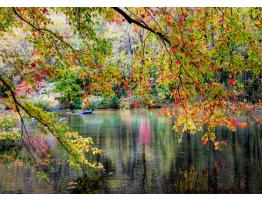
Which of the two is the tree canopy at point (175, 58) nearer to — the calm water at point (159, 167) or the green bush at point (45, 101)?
the calm water at point (159, 167)

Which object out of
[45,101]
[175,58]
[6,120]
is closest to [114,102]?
[45,101]

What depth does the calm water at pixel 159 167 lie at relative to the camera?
5289 millimetres

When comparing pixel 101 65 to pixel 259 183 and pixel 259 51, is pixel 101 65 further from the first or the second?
Result: pixel 259 183

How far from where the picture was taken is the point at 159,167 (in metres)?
6.32

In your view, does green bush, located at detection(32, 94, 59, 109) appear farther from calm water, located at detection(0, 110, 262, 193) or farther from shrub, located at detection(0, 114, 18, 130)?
calm water, located at detection(0, 110, 262, 193)

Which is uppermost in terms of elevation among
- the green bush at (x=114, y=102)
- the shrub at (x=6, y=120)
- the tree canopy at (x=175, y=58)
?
the tree canopy at (x=175, y=58)

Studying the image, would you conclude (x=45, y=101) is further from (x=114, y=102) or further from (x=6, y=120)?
(x=114, y=102)

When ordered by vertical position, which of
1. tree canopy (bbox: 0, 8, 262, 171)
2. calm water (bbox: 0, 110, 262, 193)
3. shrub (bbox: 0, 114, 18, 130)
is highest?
tree canopy (bbox: 0, 8, 262, 171)

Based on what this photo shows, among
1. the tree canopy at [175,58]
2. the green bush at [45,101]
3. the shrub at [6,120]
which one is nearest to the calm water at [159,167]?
the shrub at [6,120]

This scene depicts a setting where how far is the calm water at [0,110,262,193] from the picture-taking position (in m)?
5.29

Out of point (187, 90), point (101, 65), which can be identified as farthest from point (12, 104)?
point (187, 90)

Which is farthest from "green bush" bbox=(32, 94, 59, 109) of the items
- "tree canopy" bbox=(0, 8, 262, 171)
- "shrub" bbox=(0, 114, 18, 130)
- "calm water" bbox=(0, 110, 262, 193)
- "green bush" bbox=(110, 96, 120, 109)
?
"tree canopy" bbox=(0, 8, 262, 171)

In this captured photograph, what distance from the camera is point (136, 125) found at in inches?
401

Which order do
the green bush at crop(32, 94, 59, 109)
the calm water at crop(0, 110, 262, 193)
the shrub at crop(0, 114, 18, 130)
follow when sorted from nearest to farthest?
the calm water at crop(0, 110, 262, 193) → the shrub at crop(0, 114, 18, 130) → the green bush at crop(32, 94, 59, 109)
